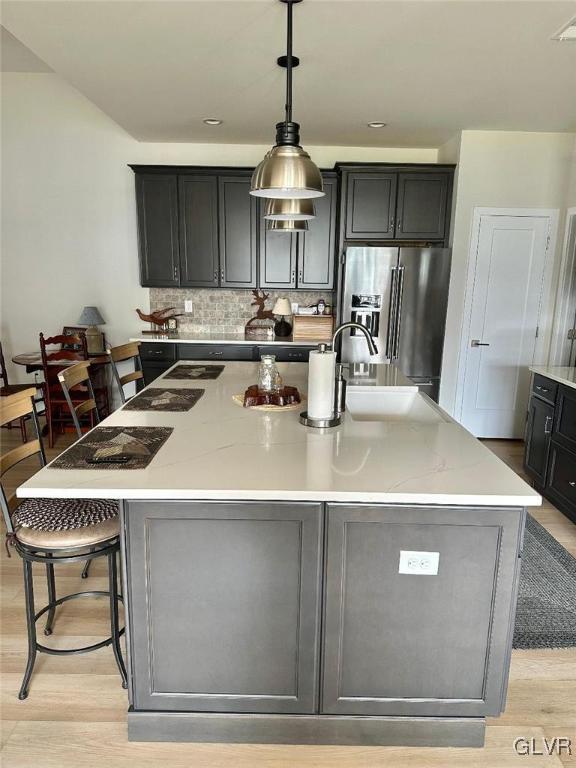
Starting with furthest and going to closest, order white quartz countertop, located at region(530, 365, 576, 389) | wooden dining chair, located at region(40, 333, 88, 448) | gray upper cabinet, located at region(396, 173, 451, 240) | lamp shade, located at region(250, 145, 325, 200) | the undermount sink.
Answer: gray upper cabinet, located at region(396, 173, 451, 240)
wooden dining chair, located at region(40, 333, 88, 448)
white quartz countertop, located at region(530, 365, 576, 389)
the undermount sink
lamp shade, located at region(250, 145, 325, 200)

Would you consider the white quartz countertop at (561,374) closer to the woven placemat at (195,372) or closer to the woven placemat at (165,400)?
the woven placemat at (195,372)

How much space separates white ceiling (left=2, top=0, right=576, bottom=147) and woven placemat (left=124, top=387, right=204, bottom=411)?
1.78 metres

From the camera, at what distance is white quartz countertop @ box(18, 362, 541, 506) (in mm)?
1502

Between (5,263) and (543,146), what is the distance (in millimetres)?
5120

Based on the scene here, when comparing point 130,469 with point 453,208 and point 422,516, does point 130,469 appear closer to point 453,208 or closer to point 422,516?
point 422,516

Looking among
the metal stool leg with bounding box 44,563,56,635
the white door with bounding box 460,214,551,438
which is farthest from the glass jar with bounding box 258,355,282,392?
the white door with bounding box 460,214,551,438

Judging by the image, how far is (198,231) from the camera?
16.2 ft

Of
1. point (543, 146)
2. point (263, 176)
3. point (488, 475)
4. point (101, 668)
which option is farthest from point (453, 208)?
point (101, 668)

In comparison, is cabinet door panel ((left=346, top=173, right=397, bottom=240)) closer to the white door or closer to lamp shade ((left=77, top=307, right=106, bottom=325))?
the white door

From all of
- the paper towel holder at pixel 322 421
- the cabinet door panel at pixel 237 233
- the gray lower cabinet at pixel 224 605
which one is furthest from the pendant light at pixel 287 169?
the cabinet door panel at pixel 237 233

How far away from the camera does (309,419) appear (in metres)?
2.14

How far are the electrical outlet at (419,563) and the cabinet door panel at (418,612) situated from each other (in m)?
0.01

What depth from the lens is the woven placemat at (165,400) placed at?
2.41m

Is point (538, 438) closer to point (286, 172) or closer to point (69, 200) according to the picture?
point (286, 172)
